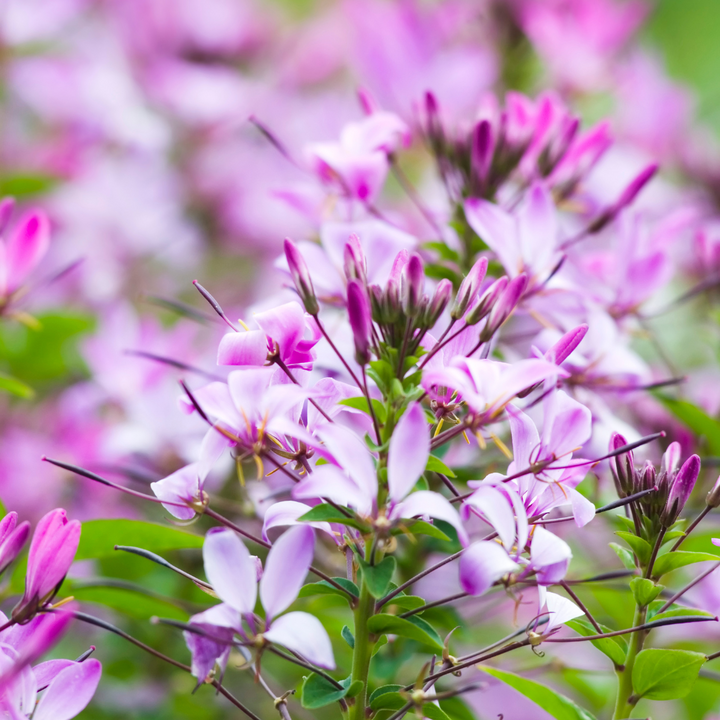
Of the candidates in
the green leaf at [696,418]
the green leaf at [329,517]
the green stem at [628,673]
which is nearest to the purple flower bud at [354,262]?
the green leaf at [329,517]

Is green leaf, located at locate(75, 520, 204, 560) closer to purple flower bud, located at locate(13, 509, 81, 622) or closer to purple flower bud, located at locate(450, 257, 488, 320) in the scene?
purple flower bud, located at locate(13, 509, 81, 622)

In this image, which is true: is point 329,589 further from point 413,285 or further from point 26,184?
point 26,184

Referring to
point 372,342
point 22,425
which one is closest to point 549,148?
point 372,342

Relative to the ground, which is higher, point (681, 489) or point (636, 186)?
point (636, 186)

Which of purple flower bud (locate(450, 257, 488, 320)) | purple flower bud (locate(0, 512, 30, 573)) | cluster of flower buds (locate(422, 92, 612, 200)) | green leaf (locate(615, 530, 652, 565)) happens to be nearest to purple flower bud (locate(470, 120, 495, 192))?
cluster of flower buds (locate(422, 92, 612, 200))

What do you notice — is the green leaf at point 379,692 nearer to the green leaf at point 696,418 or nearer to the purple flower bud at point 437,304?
the purple flower bud at point 437,304

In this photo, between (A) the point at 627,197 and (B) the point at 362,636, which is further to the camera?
(A) the point at 627,197

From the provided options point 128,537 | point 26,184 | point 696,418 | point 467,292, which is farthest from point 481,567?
point 26,184
